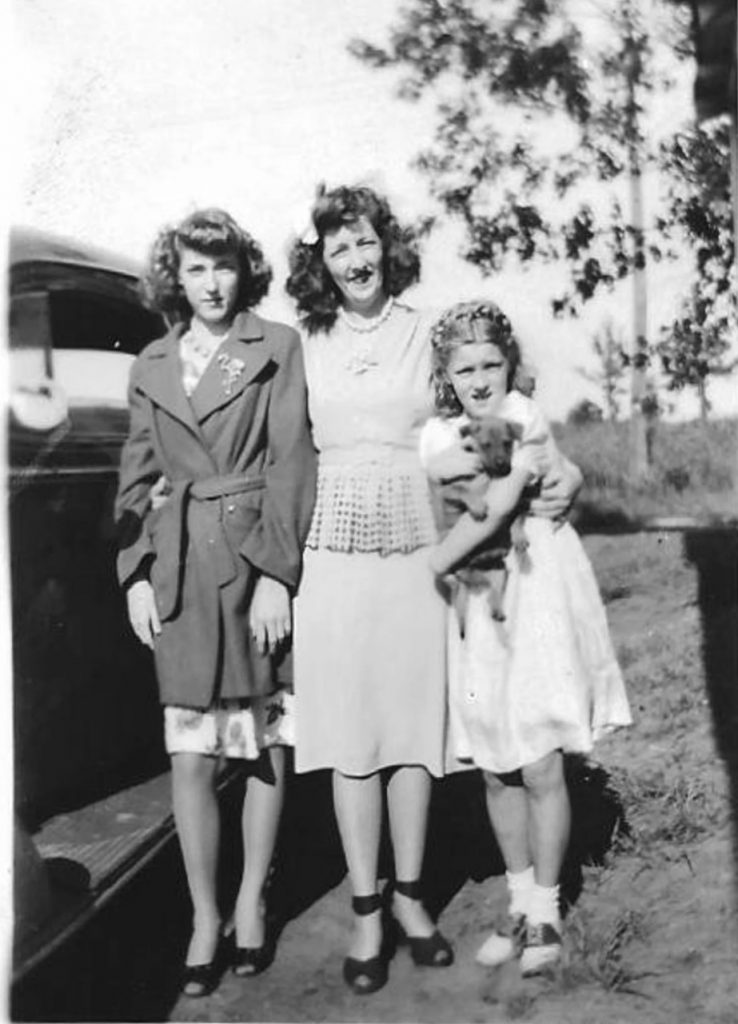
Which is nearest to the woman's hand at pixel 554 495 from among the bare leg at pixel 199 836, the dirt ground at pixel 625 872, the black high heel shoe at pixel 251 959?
the dirt ground at pixel 625 872

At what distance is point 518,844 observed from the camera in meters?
2.59

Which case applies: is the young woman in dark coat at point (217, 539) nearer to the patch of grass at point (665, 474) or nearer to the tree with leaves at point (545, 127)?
the tree with leaves at point (545, 127)

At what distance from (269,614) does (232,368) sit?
59 cm

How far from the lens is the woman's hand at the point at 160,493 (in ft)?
8.63

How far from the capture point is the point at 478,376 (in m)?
2.52

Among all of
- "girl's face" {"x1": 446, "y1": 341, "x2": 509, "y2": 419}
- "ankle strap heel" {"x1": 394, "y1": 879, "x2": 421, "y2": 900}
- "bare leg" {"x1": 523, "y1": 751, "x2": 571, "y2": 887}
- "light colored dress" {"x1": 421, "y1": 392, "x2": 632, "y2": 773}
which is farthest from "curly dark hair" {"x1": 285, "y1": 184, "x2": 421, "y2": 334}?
"ankle strap heel" {"x1": 394, "y1": 879, "x2": 421, "y2": 900}

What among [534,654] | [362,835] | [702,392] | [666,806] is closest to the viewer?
[534,654]

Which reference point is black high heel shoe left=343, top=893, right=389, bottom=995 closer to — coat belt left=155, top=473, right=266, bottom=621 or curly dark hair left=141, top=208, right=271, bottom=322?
coat belt left=155, top=473, right=266, bottom=621

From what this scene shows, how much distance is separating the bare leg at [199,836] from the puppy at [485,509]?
77 centimetres

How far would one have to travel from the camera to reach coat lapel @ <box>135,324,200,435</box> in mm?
2582

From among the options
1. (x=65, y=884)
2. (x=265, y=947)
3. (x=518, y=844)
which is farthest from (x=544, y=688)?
(x=65, y=884)

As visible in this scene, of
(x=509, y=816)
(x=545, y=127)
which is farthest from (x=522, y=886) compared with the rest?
(x=545, y=127)

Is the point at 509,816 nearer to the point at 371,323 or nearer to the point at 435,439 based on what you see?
the point at 435,439

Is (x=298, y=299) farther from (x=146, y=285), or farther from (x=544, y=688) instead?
(x=544, y=688)
